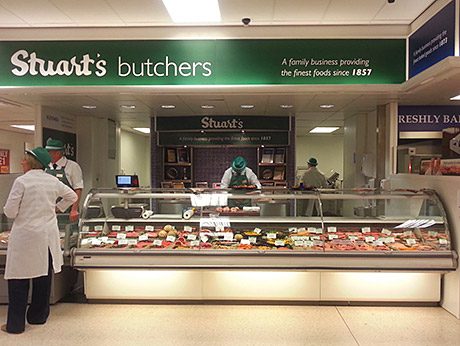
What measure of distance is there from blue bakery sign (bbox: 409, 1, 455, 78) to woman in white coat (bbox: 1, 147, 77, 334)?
417 centimetres

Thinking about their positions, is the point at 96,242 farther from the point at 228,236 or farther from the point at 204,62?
the point at 204,62

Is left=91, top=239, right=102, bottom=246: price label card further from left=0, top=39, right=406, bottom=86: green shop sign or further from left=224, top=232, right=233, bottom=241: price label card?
left=0, top=39, right=406, bottom=86: green shop sign

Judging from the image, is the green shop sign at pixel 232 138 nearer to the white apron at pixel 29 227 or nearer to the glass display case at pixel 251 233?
the glass display case at pixel 251 233

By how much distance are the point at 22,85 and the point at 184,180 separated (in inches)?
146

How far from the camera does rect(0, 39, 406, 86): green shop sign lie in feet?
18.3

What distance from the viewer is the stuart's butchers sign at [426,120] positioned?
6266 millimetres

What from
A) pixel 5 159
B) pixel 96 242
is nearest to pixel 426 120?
pixel 96 242

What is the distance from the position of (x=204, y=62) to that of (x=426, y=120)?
3.28m

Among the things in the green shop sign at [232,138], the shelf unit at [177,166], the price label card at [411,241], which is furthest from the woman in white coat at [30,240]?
the shelf unit at [177,166]

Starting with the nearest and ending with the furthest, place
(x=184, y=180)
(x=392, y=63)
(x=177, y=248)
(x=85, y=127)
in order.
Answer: (x=177, y=248) < (x=392, y=63) < (x=85, y=127) < (x=184, y=180)

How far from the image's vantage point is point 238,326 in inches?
157

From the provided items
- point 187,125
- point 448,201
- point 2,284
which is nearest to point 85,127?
point 187,125

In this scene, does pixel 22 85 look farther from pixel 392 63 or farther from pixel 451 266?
pixel 451 266

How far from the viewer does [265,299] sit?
14.9 ft
